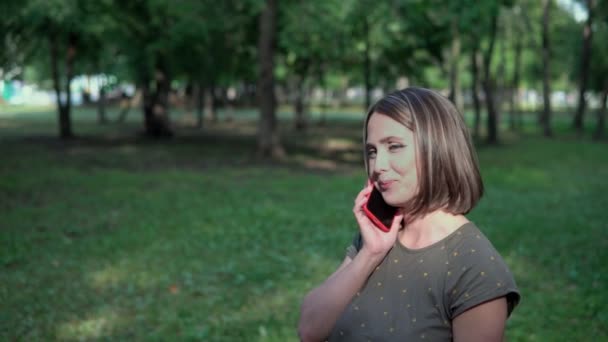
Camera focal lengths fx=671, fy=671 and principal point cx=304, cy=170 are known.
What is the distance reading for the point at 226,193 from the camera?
12.8 meters

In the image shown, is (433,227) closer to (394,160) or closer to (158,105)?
(394,160)

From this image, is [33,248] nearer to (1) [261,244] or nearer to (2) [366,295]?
(1) [261,244]

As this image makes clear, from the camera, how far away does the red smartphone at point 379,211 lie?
1998 millimetres

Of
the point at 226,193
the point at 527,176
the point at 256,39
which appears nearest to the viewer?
the point at 226,193

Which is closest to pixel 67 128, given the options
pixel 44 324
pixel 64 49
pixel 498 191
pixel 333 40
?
pixel 64 49

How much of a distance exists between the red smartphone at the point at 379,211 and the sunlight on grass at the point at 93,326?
397 centimetres

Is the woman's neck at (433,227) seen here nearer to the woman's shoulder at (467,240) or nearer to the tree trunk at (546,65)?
the woman's shoulder at (467,240)

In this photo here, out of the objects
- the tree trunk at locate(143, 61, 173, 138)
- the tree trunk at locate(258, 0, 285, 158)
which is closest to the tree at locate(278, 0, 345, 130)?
the tree trunk at locate(258, 0, 285, 158)

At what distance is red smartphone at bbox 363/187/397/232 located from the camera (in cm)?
200

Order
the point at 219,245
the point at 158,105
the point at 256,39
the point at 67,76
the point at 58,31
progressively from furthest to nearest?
the point at 158,105
the point at 67,76
the point at 256,39
the point at 58,31
the point at 219,245

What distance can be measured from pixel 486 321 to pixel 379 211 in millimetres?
435

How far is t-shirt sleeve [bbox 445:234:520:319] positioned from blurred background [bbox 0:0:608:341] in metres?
3.56

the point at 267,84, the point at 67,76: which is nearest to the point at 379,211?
the point at 267,84

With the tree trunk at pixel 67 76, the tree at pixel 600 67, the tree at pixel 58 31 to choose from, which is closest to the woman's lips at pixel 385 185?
the tree at pixel 58 31
